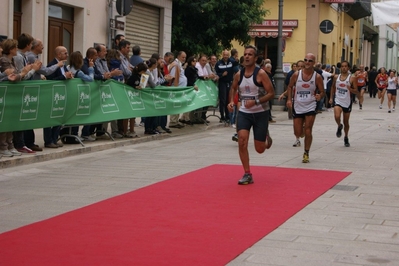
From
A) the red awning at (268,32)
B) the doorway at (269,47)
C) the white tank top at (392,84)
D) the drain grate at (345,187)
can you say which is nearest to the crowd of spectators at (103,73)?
the drain grate at (345,187)

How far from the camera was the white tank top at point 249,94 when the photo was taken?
10.7 metres

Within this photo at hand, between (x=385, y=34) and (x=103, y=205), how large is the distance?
227 ft

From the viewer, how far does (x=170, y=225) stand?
7750 mm

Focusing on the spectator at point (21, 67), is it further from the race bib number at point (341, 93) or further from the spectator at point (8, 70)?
the race bib number at point (341, 93)

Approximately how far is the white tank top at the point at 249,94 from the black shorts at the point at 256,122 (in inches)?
2.4

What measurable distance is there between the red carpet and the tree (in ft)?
60.2

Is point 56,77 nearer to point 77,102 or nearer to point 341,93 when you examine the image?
point 77,102

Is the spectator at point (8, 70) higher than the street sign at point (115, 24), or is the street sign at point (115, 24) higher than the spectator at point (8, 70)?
the street sign at point (115, 24)

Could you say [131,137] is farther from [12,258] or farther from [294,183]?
[12,258]

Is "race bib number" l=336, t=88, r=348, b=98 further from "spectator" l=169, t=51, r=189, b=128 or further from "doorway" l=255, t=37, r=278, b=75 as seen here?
"doorway" l=255, t=37, r=278, b=75

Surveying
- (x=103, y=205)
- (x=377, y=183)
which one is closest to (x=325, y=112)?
(x=377, y=183)

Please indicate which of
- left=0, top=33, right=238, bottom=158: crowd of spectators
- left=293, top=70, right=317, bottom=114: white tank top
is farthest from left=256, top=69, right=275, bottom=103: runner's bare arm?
left=0, top=33, right=238, bottom=158: crowd of spectators

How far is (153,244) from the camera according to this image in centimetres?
686

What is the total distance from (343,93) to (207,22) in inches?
545
